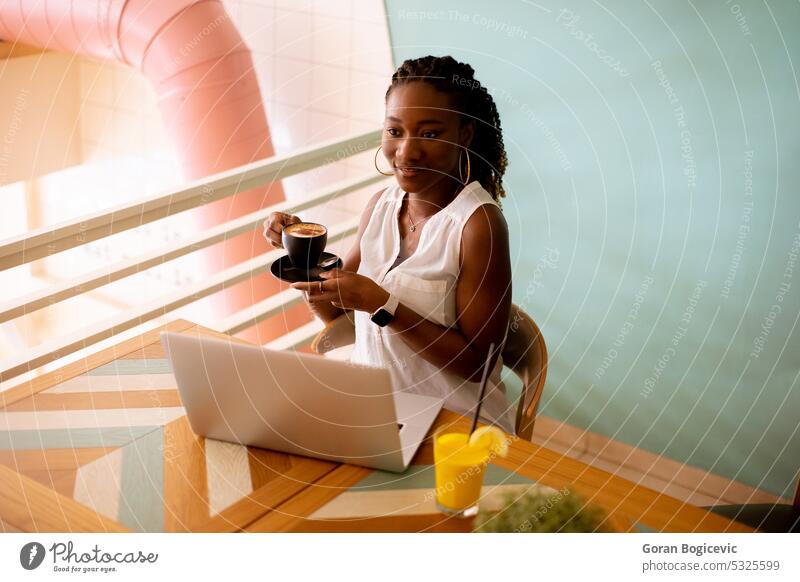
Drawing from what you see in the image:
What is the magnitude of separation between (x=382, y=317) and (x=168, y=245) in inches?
30.0

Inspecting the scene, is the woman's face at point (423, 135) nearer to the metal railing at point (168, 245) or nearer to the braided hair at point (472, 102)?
the braided hair at point (472, 102)

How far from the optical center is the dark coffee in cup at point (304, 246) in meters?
1.21

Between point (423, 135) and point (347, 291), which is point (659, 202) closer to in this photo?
point (423, 135)

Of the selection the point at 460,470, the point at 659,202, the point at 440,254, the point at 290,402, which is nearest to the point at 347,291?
the point at 440,254

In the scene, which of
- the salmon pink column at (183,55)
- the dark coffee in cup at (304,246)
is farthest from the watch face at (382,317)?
the salmon pink column at (183,55)

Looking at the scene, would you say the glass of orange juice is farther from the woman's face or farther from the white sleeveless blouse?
the woman's face

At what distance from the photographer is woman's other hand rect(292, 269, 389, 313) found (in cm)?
125

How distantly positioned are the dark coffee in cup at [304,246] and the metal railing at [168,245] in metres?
0.58

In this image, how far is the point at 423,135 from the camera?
53.6 inches

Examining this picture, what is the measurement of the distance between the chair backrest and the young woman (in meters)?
0.03

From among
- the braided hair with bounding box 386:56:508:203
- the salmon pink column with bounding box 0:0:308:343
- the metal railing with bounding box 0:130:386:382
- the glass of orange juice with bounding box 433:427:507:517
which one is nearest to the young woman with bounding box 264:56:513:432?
the braided hair with bounding box 386:56:508:203
